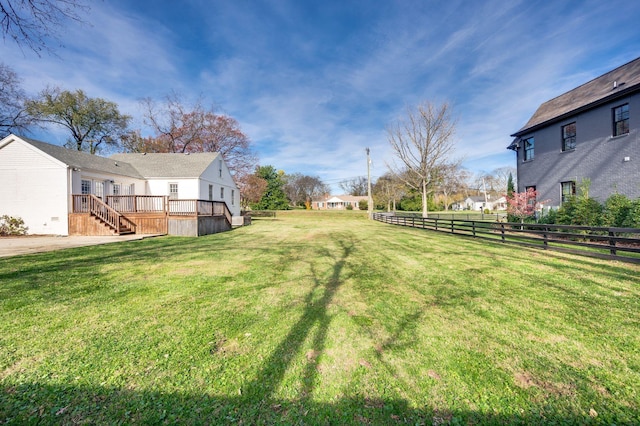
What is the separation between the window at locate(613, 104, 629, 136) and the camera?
11.6m

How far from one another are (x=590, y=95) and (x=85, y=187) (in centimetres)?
2813

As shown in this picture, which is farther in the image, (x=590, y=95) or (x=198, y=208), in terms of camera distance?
(x=198, y=208)

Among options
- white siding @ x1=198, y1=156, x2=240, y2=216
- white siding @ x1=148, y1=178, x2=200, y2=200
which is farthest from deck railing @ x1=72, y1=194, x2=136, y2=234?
white siding @ x1=198, y1=156, x2=240, y2=216

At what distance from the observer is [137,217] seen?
549 inches

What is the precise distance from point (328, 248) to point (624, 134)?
1435 cm

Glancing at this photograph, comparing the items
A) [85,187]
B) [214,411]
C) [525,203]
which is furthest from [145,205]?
[525,203]

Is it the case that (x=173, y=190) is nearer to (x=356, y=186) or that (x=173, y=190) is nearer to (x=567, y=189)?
(x=567, y=189)

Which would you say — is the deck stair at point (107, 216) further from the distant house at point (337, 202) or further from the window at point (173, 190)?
the distant house at point (337, 202)

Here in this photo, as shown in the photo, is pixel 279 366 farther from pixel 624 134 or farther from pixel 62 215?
pixel 624 134

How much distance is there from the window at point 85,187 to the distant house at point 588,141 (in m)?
25.8

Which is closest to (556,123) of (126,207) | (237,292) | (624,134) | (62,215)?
(624,134)

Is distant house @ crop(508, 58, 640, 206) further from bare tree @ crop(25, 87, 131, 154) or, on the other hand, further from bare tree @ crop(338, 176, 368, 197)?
bare tree @ crop(338, 176, 368, 197)

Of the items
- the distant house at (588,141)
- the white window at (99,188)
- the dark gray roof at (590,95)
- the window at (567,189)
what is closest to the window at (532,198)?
the distant house at (588,141)

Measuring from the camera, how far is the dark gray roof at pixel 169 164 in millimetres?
19359
